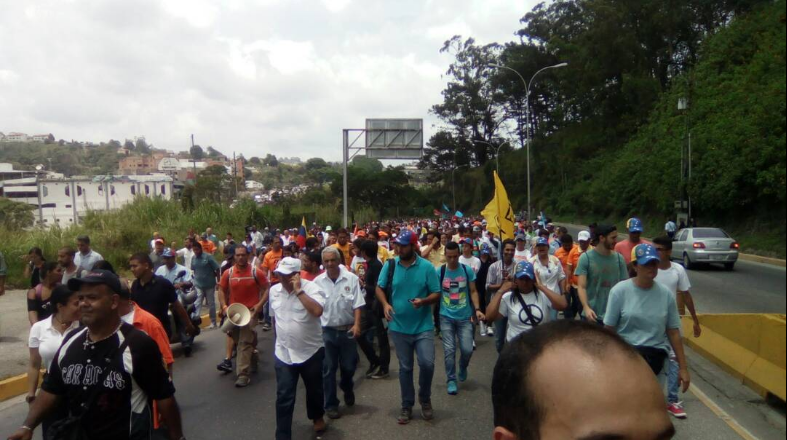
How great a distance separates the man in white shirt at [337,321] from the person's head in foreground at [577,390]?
192 inches

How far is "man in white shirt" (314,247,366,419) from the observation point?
6.13 metres

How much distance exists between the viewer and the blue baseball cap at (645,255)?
4566 mm

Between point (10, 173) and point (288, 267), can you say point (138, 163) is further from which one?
point (288, 267)

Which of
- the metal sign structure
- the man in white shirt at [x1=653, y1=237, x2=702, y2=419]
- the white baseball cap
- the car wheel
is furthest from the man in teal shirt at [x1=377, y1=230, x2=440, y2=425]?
the metal sign structure

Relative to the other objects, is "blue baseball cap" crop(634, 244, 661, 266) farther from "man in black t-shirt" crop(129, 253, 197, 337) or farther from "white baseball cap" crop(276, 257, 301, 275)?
"man in black t-shirt" crop(129, 253, 197, 337)

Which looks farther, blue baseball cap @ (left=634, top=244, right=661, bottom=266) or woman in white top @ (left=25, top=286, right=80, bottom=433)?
blue baseball cap @ (left=634, top=244, right=661, bottom=266)

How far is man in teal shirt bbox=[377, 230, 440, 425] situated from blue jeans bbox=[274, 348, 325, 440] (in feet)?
2.83

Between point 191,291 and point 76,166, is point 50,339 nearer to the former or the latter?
point 191,291

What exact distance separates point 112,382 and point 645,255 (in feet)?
12.4

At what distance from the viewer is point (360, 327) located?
19.9 ft

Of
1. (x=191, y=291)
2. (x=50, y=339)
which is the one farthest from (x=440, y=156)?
(x=50, y=339)

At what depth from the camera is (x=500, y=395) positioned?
1.33 meters

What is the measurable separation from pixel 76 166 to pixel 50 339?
501 feet

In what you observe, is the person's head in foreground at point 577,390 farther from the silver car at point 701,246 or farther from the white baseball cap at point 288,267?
the silver car at point 701,246
